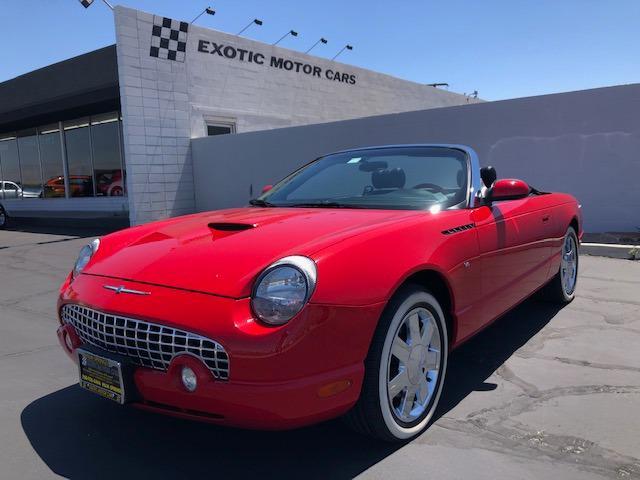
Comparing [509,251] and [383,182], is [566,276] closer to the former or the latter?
[509,251]

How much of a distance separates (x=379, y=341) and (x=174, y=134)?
40.9ft

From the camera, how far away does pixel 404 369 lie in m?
2.53

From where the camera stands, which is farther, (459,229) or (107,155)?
(107,155)

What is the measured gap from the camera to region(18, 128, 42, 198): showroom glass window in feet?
63.5

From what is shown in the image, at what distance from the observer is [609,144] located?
8.46m

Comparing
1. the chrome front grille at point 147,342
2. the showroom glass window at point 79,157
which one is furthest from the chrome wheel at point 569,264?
the showroom glass window at point 79,157

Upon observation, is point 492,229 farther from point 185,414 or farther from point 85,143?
point 85,143

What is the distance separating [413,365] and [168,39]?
12.8m

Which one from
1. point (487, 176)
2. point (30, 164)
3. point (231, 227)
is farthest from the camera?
point (30, 164)

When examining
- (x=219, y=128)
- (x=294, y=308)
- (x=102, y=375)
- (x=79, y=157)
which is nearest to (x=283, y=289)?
(x=294, y=308)

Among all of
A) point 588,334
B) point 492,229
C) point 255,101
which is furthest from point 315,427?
point 255,101

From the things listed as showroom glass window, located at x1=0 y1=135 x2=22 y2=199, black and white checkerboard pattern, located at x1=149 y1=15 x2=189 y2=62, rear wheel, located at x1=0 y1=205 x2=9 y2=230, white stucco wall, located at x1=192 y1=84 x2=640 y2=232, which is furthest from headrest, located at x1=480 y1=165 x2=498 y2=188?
showroom glass window, located at x1=0 y1=135 x2=22 y2=199

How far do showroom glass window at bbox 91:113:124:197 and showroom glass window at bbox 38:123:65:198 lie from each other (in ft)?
7.42

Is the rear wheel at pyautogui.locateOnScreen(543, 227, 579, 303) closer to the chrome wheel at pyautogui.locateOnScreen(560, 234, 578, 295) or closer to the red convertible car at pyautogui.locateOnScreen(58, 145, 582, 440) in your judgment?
the chrome wheel at pyautogui.locateOnScreen(560, 234, 578, 295)
